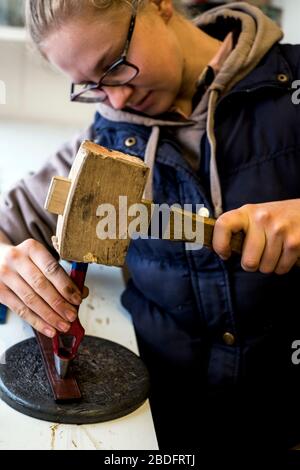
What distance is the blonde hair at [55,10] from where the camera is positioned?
82cm

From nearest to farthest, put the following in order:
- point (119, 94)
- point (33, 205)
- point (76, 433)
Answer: point (76, 433)
point (119, 94)
point (33, 205)

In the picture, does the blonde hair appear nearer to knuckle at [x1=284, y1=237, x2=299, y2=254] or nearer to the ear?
the ear

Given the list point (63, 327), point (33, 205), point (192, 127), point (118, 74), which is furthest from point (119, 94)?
point (63, 327)

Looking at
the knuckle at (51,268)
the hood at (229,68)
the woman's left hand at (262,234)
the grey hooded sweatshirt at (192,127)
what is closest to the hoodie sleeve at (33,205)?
the grey hooded sweatshirt at (192,127)

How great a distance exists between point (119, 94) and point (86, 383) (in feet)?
1.41

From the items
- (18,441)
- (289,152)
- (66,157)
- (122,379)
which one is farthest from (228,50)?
(18,441)

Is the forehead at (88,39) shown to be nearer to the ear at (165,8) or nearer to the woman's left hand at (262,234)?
the ear at (165,8)

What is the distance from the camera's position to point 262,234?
69cm

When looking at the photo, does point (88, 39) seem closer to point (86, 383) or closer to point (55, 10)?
point (55, 10)

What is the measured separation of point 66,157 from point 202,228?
0.46 metres

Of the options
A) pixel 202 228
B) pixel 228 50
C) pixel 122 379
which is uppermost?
pixel 228 50

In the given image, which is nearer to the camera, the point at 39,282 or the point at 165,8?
the point at 39,282
